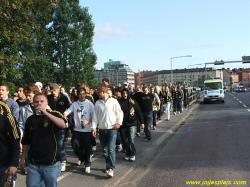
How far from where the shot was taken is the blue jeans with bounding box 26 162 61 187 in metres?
3.46

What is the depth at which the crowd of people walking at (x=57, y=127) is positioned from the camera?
3.33 metres

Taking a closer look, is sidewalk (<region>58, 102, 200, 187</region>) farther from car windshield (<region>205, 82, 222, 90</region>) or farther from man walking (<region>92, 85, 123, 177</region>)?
car windshield (<region>205, 82, 222, 90</region>)

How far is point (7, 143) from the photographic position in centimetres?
Result: 329

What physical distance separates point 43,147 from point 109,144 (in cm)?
227

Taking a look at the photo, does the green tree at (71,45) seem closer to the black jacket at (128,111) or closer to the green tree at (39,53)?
the green tree at (39,53)

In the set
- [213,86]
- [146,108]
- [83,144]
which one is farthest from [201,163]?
[213,86]

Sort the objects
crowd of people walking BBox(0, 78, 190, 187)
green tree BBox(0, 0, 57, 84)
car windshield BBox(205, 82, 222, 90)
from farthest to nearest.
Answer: car windshield BBox(205, 82, 222, 90) → green tree BBox(0, 0, 57, 84) → crowd of people walking BBox(0, 78, 190, 187)

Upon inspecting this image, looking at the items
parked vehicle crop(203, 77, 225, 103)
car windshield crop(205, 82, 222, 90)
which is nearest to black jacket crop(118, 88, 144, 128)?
parked vehicle crop(203, 77, 225, 103)

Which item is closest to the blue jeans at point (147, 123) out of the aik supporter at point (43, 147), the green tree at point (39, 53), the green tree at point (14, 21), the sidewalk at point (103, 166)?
the sidewalk at point (103, 166)

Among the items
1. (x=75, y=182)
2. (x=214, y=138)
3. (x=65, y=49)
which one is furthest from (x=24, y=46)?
(x=75, y=182)

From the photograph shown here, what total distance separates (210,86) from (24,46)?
21973mm

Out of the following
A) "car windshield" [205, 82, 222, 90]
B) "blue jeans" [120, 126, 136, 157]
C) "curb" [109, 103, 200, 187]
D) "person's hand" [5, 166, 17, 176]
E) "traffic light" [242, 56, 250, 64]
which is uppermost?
"traffic light" [242, 56, 250, 64]

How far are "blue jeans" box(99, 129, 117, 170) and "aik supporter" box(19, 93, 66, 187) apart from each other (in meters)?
2.11

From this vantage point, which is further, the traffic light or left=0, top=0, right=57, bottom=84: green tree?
the traffic light
